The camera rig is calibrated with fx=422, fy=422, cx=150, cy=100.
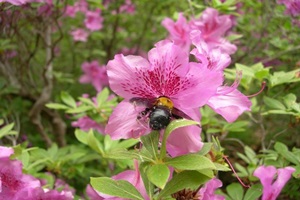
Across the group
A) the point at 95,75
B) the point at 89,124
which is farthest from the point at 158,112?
the point at 95,75

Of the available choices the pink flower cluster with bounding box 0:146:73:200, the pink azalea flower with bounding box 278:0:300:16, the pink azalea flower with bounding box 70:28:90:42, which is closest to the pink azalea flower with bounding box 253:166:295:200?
the pink flower cluster with bounding box 0:146:73:200

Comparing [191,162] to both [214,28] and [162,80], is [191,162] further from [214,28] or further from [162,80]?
[214,28]

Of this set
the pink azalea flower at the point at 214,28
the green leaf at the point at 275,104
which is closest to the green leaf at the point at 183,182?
the green leaf at the point at 275,104

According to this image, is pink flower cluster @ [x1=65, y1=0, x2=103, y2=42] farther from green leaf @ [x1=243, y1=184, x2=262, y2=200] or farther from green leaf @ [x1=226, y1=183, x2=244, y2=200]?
green leaf @ [x1=243, y1=184, x2=262, y2=200]

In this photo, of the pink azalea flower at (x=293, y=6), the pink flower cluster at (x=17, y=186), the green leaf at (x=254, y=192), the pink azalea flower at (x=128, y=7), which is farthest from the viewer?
the pink azalea flower at (x=128, y=7)

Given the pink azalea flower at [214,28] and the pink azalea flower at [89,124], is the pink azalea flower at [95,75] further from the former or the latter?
the pink azalea flower at [214,28]

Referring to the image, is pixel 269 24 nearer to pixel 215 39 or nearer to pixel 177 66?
pixel 215 39

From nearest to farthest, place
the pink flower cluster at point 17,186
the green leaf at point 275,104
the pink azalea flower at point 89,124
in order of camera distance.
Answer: the pink flower cluster at point 17,186 → the green leaf at point 275,104 → the pink azalea flower at point 89,124
